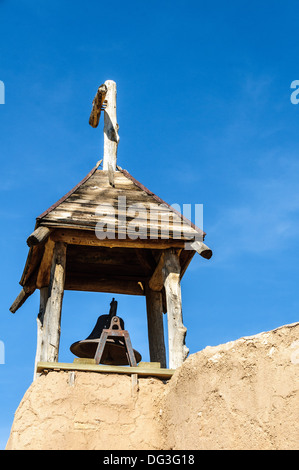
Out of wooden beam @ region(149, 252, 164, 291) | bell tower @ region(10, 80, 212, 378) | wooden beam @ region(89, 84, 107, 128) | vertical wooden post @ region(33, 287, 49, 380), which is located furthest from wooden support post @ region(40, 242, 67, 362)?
wooden beam @ region(89, 84, 107, 128)

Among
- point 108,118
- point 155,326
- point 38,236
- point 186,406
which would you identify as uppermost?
point 108,118

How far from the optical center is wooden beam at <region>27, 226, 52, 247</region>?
6804mm

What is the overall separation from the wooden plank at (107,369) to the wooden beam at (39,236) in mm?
1358

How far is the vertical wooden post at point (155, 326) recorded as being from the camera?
314 inches

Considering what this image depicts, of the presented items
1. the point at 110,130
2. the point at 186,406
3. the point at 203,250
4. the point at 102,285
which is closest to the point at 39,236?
the point at 203,250

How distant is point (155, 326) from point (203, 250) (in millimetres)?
1447

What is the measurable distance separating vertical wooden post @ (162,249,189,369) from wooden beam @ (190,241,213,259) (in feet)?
0.91

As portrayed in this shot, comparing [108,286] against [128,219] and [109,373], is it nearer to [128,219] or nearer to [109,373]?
[128,219]

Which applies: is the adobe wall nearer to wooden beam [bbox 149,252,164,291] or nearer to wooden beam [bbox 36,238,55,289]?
wooden beam [bbox 36,238,55,289]

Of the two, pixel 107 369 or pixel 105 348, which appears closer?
pixel 107 369

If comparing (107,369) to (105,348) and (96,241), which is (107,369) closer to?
(105,348)

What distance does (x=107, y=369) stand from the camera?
245 inches

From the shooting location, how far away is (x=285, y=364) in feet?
14.9
